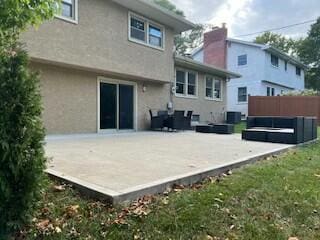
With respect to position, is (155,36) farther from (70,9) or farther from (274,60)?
(274,60)

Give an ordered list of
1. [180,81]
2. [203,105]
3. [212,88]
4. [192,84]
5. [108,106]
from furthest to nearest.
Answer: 1. [212,88]
2. [203,105]
3. [192,84]
4. [180,81]
5. [108,106]

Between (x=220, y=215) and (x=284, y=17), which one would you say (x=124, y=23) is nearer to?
(x=220, y=215)

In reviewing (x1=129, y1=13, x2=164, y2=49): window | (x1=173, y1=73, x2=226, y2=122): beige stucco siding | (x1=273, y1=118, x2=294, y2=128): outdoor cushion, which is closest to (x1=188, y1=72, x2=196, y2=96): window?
(x1=173, y1=73, x2=226, y2=122): beige stucco siding

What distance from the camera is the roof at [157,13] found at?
12.7 m

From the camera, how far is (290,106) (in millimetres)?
23812

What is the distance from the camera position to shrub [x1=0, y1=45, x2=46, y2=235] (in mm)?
2889

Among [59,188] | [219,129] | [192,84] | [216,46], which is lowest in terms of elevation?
[59,188]

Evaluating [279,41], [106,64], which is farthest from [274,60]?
[279,41]

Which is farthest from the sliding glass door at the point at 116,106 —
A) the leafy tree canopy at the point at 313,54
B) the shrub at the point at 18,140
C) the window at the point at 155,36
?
the leafy tree canopy at the point at 313,54

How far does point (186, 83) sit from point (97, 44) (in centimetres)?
730

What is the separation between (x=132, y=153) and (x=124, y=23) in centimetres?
761

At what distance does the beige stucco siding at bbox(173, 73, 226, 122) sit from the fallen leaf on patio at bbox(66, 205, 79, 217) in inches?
543

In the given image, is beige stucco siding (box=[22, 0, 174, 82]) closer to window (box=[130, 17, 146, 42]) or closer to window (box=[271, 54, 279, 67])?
window (box=[130, 17, 146, 42])

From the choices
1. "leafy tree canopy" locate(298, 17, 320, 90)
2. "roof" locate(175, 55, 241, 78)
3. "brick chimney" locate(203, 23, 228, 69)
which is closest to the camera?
"roof" locate(175, 55, 241, 78)
